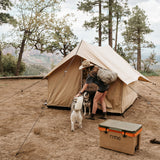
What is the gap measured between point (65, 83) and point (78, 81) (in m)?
0.43

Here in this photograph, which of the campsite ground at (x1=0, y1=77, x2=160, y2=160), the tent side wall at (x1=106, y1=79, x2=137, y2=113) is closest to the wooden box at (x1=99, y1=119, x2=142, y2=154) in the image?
the campsite ground at (x1=0, y1=77, x2=160, y2=160)

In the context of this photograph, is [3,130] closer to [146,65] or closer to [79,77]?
[79,77]

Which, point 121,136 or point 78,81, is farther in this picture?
point 78,81

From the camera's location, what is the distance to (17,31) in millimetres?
16500

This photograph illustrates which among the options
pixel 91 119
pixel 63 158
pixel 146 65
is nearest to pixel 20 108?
pixel 91 119

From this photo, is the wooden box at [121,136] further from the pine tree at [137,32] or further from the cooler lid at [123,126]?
the pine tree at [137,32]

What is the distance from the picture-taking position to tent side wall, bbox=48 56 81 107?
19.7 ft

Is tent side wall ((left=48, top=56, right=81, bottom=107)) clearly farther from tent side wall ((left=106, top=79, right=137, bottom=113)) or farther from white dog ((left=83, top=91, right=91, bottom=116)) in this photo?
tent side wall ((left=106, top=79, right=137, bottom=113))

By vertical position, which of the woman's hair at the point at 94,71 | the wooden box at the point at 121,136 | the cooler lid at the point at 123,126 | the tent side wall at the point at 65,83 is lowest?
the wooden box at the point at 121,136

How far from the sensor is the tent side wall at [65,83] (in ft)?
19.7

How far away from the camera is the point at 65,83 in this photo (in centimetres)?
612

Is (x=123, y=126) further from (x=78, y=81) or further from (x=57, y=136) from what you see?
(x=78, y=81)

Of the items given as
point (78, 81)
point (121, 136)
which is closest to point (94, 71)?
point (78, 81)

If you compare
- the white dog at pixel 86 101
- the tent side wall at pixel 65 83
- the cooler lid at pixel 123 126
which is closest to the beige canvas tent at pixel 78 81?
the tent side wall at pixel 65 83
